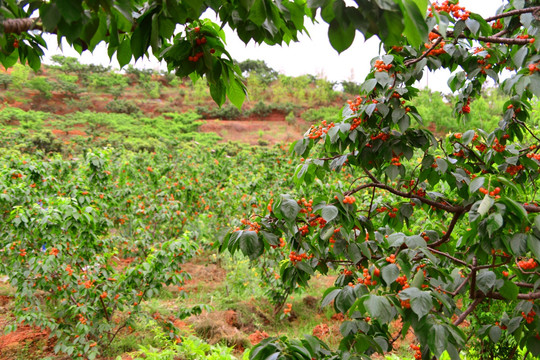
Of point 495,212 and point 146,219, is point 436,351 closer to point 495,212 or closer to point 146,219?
point 495,212

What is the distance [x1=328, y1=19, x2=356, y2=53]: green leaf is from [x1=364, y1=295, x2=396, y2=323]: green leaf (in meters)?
0.80

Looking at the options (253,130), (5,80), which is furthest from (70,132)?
(253,130)

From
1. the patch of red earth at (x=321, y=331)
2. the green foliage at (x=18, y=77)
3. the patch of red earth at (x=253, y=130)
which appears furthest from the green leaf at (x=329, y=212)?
the green foliage at (x=18, y=77)

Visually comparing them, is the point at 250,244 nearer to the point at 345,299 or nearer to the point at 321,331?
the point at 345,299

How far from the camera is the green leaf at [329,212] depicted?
1.44m

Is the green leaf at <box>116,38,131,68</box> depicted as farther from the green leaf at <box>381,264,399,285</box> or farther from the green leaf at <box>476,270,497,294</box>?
the green leaf at <box>476,270,497,294</box>

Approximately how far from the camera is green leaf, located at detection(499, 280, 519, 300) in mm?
1592

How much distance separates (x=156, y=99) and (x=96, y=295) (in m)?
23.0

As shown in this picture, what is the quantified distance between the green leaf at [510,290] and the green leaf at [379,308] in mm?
716

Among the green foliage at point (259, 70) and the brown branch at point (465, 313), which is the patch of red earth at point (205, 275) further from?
the green foliage at point (259, 70)

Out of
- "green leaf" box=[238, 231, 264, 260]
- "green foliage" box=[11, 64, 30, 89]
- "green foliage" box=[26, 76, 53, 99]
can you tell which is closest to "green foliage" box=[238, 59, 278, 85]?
"green foliage" box=[26, 76, 53, 99]

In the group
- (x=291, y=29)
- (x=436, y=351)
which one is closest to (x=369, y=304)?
(x=436, y=351)

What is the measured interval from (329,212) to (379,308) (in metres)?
0.41

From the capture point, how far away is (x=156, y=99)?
82.7ft
